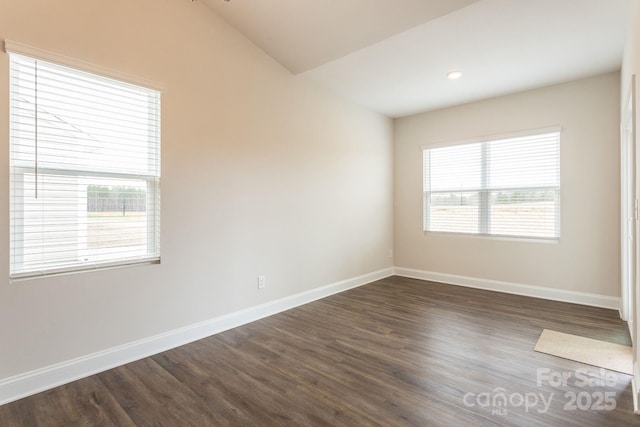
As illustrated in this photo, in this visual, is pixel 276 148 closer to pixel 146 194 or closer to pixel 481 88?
pixel 146 194

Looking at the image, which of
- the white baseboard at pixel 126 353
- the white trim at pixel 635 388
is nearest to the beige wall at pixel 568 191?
the white trim at pixel 635 388

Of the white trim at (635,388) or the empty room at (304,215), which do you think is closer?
the white trim at (635,388)

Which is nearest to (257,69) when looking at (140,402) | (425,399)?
(140,402)

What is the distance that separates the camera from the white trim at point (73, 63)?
1.99 metres

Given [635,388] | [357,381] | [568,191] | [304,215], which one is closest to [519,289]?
[568,191]

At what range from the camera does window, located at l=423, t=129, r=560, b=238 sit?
3.99 m

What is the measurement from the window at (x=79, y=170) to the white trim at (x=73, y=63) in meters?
0.03

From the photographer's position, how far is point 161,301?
267cm

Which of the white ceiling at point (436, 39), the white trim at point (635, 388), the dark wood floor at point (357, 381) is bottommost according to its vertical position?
the dark wood floor at point (357, 381)

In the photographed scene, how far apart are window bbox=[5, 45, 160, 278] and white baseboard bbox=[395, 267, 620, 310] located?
12.8 ft

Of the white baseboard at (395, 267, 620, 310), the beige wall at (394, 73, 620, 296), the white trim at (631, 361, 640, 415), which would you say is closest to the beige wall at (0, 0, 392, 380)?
the white baseboard at (395, 267, 620, 310)

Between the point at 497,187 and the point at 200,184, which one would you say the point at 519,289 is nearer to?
the point at 497,187

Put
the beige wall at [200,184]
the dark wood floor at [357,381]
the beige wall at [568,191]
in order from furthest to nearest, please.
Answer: the beige wall at [568,191] → the beige wall at [200,184] → the dark wood floor at [357,381]

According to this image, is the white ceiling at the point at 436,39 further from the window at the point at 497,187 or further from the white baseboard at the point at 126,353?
the white baseboard at the point at 126,353
